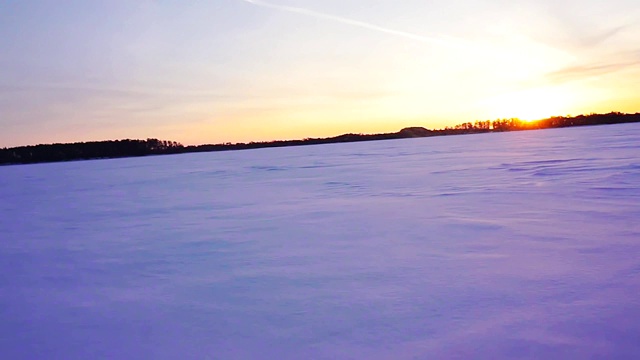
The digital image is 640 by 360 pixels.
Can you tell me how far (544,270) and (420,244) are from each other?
120 centimetres

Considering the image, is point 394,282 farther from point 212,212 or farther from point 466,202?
point 212,212

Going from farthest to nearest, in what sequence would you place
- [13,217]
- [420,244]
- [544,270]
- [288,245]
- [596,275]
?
[13,217] < [288,245] < [420,244] < [544,270] < [596,275]

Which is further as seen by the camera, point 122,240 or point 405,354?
point 122,240

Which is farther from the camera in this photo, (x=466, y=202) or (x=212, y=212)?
(x=212, y=212)

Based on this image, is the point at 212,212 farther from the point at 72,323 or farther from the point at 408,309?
the point at 408,309

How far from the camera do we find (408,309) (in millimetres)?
2691

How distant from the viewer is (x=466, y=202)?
258 inches

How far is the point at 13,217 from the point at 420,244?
755cm

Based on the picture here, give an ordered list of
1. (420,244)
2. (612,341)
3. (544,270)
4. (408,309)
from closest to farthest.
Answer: (612,341)
(408,309)
(544,270)
(420,244)

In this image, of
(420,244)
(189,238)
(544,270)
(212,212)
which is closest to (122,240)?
(189,238)

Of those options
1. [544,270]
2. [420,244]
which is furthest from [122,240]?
[544,270]

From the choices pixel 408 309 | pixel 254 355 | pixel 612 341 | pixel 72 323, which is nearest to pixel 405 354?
pixel 408 309

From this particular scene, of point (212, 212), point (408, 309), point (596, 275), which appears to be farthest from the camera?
point (212, 212)

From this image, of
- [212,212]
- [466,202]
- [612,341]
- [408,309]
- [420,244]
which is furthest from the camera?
[212,212]
